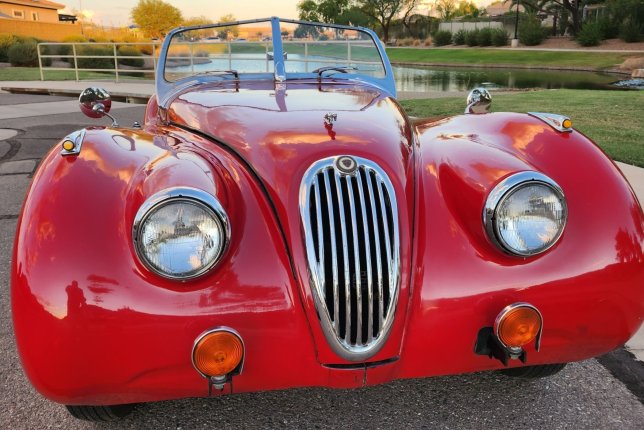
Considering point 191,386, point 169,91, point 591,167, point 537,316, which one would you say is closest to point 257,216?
point 191,386

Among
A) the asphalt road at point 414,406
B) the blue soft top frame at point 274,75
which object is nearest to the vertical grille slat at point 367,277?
the asphalt road at point 414,406

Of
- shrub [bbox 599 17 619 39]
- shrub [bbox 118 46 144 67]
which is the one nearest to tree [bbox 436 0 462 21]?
shrub [bbox 599 17 619 39]

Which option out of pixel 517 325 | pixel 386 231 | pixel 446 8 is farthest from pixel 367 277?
pixel 446 8

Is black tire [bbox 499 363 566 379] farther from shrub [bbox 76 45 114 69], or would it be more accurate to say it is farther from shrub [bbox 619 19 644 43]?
shrub [bbox 619 19 644 43]

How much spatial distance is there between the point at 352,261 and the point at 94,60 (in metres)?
24.6

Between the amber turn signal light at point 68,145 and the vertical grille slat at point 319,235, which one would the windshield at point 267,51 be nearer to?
the amber turn signal light at point 68,145

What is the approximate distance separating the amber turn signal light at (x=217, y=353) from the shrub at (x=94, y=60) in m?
24.1

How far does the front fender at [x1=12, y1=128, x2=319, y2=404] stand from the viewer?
1.68 meters

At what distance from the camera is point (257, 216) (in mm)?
1936

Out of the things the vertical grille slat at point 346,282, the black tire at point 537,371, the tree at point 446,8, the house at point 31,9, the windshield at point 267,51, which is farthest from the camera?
the tree at point 446,8

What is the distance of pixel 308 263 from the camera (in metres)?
1.82

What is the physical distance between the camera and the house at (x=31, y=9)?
2074 inches

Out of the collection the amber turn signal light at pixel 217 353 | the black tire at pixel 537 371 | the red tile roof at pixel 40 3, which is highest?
the red tile roof at pixel 40 3

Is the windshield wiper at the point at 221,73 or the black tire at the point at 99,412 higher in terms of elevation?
the windshield wiper at the point at 221,73
